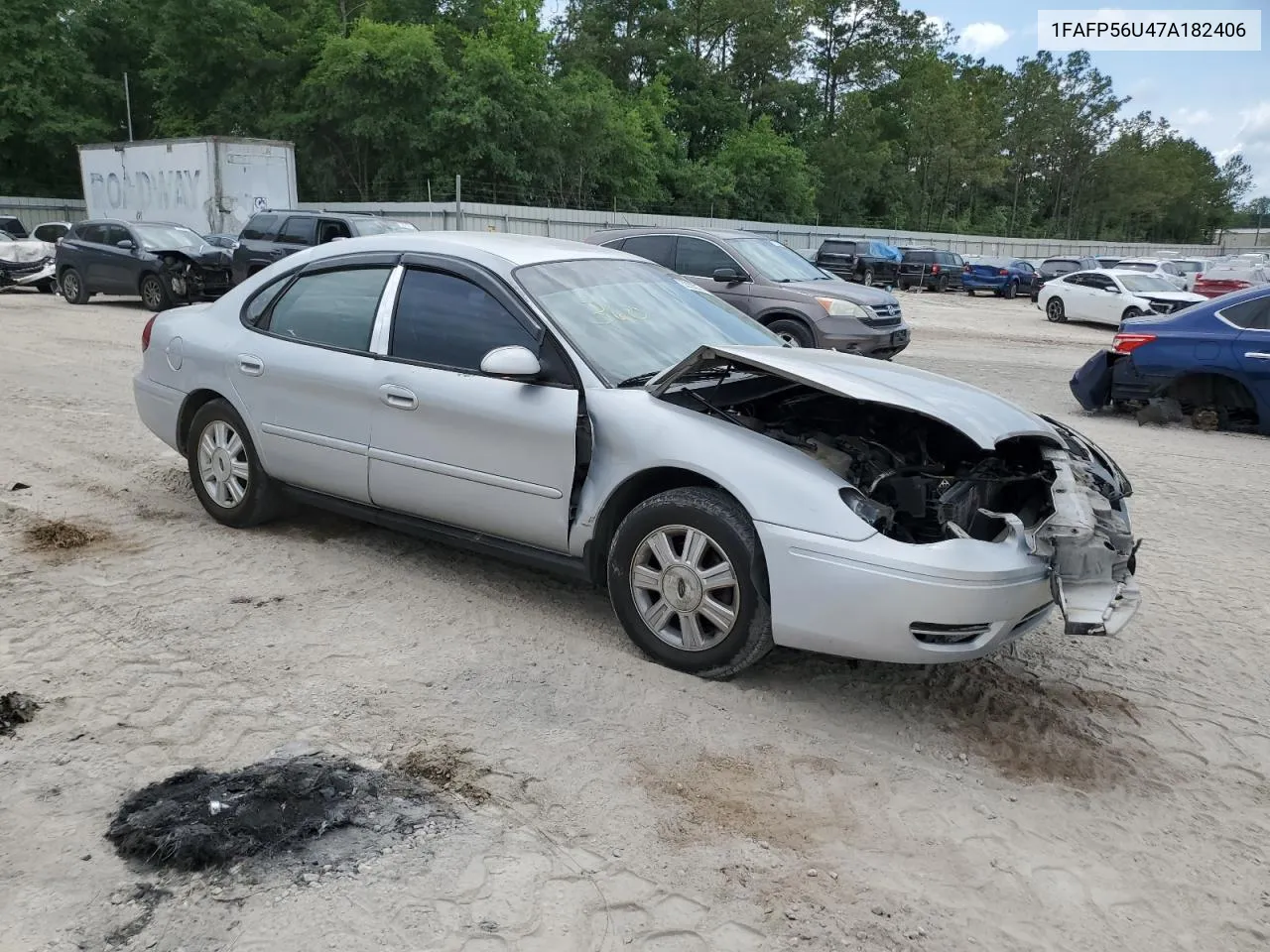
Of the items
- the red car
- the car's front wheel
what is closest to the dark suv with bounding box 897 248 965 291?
the red car

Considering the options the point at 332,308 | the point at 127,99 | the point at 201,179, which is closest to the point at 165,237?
the point at 201,179

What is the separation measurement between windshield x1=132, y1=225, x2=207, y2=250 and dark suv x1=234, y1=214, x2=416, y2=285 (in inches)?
33.8

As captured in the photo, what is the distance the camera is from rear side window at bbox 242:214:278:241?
1828cm

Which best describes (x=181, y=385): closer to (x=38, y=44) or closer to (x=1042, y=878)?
(x=1042, y=878)

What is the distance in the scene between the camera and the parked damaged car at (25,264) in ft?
67.7

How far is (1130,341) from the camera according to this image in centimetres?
1019

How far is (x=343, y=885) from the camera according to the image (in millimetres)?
2766

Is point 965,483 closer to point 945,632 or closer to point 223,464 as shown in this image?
point 945,632

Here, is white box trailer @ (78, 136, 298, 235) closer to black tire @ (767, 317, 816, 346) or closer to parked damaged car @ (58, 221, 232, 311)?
parked damaged car @ (58, 221, 232, 311)

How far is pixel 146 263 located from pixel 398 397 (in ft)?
49.6

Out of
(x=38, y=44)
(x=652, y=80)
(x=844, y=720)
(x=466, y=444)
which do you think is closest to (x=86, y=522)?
(x=466, y=444)

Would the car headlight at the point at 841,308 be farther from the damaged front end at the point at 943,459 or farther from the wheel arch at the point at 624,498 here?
the wheel arch at the point at 624,498

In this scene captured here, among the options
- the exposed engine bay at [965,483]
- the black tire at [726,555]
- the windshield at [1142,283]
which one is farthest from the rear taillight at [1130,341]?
the windshield at [1142,283]

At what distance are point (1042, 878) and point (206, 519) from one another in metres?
4.88
